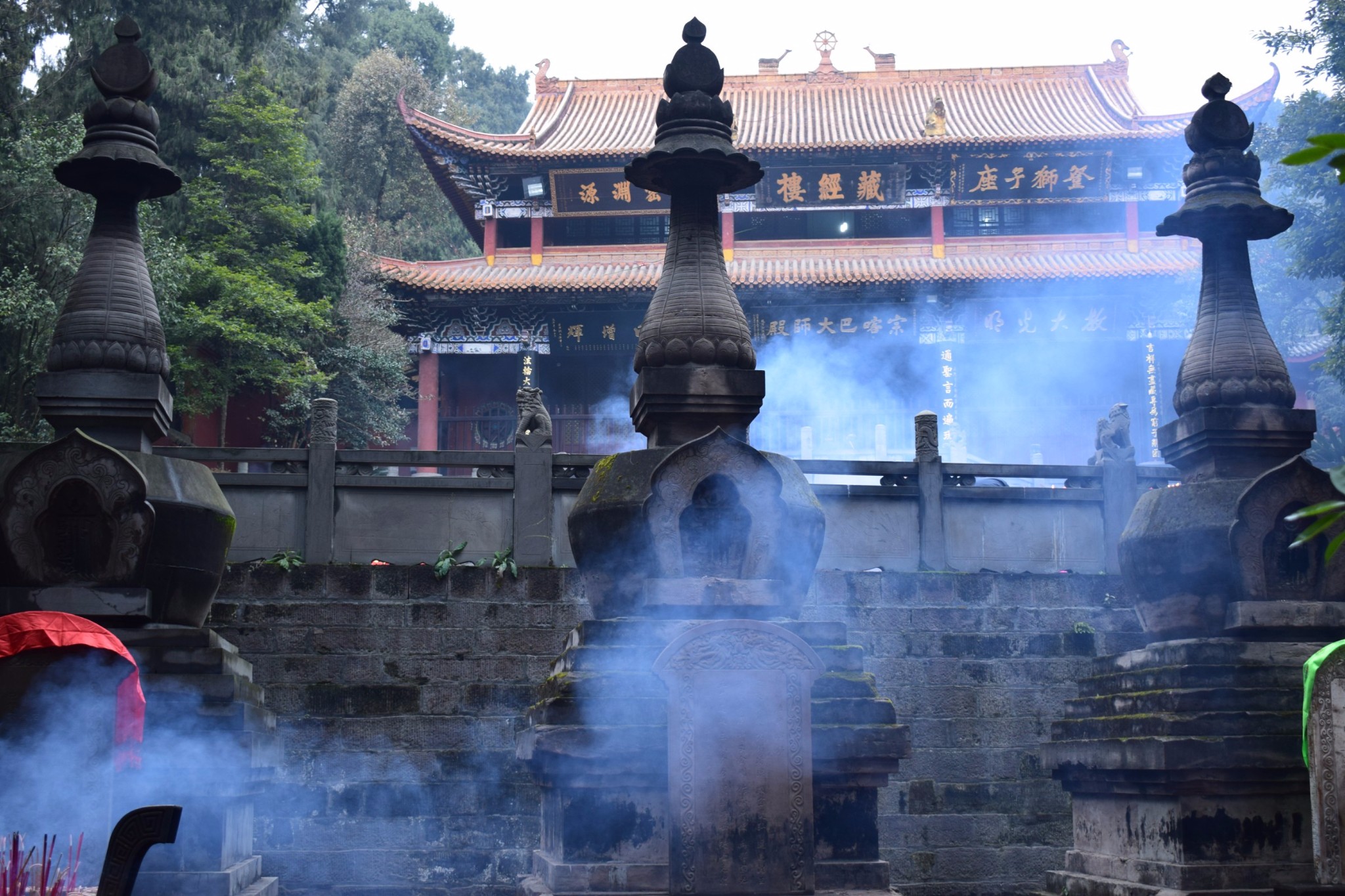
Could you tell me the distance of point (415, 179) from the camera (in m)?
43.4

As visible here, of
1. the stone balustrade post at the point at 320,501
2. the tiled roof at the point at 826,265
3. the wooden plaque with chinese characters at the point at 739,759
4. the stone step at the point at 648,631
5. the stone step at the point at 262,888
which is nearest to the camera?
the wooden plaque with chinese characters at the point at 739,759

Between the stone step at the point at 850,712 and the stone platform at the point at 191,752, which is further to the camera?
the stone platform at the point at 191,752

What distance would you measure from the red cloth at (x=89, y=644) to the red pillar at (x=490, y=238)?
20680 mm

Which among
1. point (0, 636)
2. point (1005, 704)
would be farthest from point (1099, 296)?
point (0, 636)

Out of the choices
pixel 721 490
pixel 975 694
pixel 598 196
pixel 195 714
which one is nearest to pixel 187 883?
pixel 195 714

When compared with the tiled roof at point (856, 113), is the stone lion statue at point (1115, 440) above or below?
below

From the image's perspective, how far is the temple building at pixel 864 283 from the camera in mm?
25172

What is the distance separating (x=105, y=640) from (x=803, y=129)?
80.9 feet

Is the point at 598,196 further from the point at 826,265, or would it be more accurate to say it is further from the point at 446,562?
the point at 446,562

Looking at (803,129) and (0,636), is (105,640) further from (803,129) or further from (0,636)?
(803,129)

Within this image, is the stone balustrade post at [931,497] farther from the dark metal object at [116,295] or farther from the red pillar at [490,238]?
the red pillar at [490,238]

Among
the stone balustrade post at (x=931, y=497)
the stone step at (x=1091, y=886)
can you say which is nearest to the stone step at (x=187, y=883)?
the stone step at (x=1091, y=886)

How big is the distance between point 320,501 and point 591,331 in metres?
13.9

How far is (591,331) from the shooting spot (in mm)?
26375
